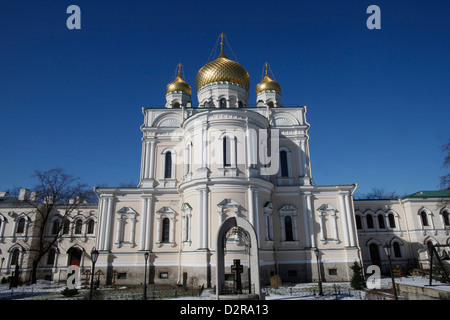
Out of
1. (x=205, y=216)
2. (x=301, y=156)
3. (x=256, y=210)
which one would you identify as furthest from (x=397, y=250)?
(x=205, y=216)

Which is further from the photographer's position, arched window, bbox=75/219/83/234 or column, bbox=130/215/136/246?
arched window, bbox=75/219/83/234

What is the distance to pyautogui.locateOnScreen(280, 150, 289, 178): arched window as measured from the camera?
24666 millimetres

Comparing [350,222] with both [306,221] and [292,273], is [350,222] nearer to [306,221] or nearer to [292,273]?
[306,221]

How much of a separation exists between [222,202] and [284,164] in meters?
7.71

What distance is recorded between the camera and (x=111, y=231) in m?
22.9

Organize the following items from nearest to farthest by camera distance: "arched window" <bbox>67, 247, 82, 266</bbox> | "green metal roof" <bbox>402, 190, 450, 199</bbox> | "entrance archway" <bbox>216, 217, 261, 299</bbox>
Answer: "entrance archway" <bbox>216, 217, 261, 299</bbox>
"arched window" <bbox>67, 247, 82, 266</bbox>
"green metal roof" <bbox>402, 190, 450, 199</bbox>

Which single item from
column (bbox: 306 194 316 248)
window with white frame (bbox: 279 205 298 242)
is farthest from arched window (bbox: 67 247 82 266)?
column (bbox: 306 194 316 248)

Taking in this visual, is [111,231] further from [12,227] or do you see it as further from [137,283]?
[12,227]

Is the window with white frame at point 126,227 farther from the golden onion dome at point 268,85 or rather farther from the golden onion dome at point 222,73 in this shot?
the golden onion dome at point 268,85

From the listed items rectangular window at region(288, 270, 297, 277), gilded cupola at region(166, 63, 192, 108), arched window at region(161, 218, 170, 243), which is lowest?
rectangular window at region(288, 270, 297, 277)

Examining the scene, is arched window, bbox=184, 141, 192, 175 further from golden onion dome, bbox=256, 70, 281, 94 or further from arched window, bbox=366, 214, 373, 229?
arched window, bbox=366, 214, 373, 229

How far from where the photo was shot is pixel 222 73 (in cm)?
2719

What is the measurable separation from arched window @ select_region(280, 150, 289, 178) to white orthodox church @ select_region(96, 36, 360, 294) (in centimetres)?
8
